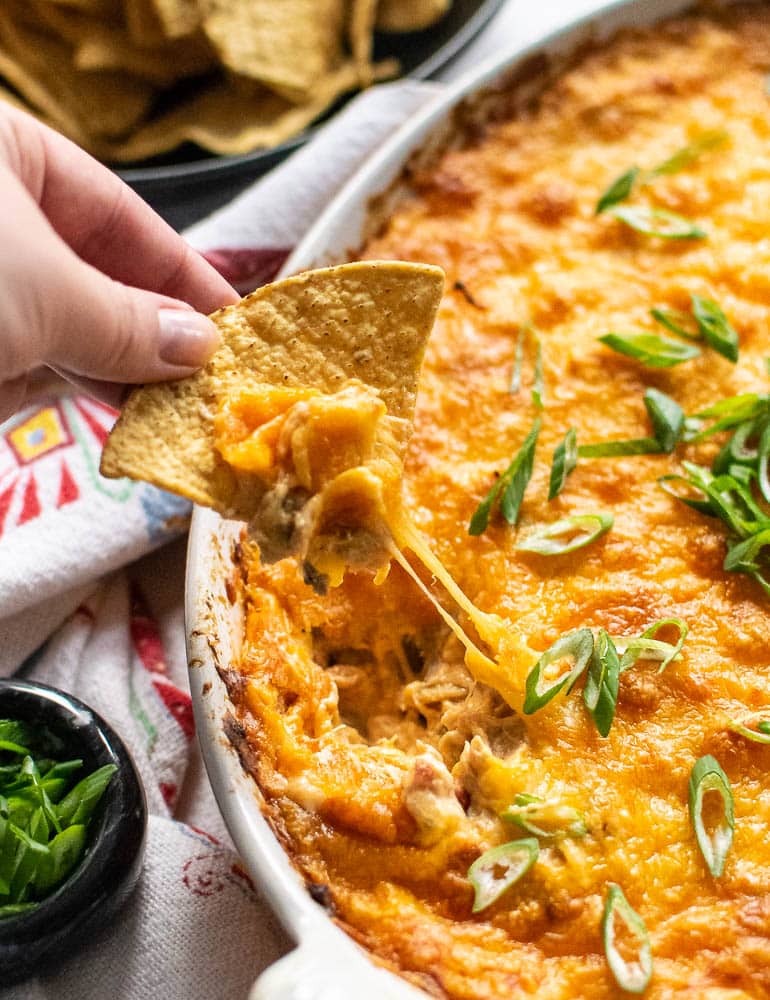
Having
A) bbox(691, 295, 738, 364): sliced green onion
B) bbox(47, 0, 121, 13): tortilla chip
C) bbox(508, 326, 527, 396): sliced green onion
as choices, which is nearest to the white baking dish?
bbox(508, 326, 527, 396): sliced green onion

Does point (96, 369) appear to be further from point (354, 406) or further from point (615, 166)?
point (615, 166)

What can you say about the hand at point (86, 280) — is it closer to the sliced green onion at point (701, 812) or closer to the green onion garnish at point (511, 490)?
the green onion garnish at point (511, 490)

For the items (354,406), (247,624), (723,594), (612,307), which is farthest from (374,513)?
(612,307)

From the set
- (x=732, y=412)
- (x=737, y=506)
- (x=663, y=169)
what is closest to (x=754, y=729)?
(x=737, y=506)

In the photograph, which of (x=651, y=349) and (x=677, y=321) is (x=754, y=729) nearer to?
(x=651, y=349)

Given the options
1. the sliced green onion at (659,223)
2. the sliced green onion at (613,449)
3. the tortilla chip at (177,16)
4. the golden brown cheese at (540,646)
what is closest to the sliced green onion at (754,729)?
the golden brown cheese at (540,646)

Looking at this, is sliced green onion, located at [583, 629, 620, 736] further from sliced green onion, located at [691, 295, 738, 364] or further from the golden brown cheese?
sliced green onion, located at [691, 295, 738, 364]
